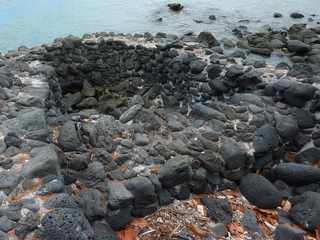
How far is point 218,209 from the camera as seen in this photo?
7.46 metres

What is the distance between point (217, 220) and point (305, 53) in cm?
928

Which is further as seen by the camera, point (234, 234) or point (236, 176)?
point (236, 176)

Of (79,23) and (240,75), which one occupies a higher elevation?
(240,75)

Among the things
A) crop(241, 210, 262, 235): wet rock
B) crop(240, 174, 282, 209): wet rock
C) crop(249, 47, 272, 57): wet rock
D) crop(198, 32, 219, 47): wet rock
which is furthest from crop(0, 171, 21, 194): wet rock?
crop(249, 47, 272, 57): wet rock

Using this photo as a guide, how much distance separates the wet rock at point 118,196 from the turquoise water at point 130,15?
11.8 meters

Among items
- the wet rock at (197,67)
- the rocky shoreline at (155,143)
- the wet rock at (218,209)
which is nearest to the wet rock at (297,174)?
the rocky shoreline at (155,143)

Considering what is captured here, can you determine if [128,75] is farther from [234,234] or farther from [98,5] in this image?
[98,5]

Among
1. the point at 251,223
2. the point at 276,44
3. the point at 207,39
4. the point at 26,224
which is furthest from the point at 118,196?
the point at 276,44

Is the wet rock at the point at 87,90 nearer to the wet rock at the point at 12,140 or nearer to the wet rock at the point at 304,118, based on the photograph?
the wet rock at the point at 304,118

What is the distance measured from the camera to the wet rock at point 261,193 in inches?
311

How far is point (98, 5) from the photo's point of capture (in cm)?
2291

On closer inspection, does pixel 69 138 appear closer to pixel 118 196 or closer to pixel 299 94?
pixel 118 196

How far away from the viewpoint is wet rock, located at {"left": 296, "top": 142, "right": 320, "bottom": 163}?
9047 mm

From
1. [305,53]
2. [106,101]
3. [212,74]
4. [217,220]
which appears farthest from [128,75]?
[217,220]
